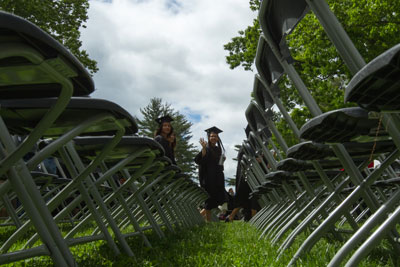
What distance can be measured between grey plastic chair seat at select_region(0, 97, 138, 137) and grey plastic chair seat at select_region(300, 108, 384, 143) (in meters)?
0.77

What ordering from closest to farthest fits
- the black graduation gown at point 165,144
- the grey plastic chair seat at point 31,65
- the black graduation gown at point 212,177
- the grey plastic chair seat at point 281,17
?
the grey plastic chair seat at point 31,65 < the grey plastic chair seat at point 281,17 < the black graduation gown at point 165,144 < the black graduation gown at point 212,177

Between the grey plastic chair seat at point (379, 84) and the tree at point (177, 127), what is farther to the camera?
the tree at point (177, 127)

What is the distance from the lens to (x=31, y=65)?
1.20 metres

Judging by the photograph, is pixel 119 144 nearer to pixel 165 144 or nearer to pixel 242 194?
pixel 165 144

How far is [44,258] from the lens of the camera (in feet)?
9.82

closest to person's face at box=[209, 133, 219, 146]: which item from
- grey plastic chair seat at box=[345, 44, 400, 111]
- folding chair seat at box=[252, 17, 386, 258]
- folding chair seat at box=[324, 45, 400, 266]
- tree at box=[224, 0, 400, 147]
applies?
tree at box=[224, 0, 400, 147]

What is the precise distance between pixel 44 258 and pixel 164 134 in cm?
501

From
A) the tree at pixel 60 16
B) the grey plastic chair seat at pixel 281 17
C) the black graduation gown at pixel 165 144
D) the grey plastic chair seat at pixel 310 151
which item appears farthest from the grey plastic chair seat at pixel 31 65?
the tree at pixel 60 16

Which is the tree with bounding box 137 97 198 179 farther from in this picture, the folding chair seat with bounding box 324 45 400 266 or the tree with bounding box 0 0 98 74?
the folding chair seat with bounding box 324 45 400 266

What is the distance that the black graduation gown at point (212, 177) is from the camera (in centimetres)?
1002

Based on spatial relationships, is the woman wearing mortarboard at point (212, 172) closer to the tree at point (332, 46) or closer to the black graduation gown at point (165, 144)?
the black graduation gown at point (165, 144)

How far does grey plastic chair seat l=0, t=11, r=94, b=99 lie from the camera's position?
94cm

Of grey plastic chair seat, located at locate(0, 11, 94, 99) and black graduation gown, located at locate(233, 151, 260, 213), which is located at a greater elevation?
grey plastic chair seat, located at locate(0, 11, 94, 99)

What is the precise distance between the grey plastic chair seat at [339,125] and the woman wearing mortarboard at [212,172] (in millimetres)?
8190
